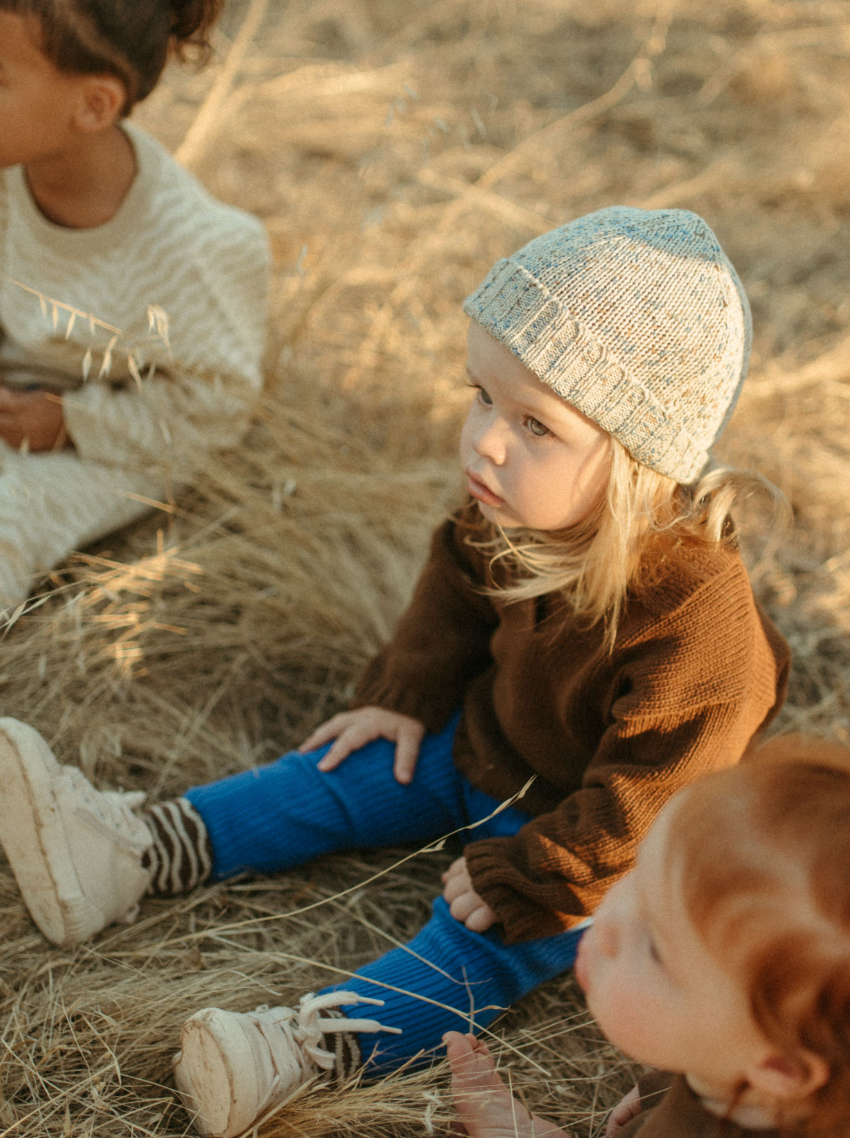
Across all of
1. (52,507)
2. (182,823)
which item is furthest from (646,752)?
(52,507)

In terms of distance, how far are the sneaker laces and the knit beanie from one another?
32.9 inches

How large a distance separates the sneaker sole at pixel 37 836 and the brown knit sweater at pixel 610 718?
1.91 ft

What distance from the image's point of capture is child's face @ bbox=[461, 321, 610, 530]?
4.23 ft

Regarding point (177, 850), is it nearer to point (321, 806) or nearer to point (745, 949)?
point (321, 806)

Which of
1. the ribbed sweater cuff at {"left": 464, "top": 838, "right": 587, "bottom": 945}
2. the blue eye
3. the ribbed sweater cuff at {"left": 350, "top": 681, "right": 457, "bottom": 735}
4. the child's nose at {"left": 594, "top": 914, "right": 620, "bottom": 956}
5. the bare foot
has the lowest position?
the bare foot

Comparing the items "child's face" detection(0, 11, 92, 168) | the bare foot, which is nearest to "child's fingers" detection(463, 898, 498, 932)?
the bare foot

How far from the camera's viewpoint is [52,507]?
205 centimetres

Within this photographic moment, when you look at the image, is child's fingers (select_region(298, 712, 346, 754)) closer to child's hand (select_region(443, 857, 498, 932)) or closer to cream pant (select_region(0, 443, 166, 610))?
child's hand (select_region(443, 857, 498, 932))

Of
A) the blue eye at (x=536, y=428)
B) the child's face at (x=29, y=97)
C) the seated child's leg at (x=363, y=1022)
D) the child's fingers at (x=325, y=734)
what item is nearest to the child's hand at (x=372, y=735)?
the child's fingers at (x=325, y=734)

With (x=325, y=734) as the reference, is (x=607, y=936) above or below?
above

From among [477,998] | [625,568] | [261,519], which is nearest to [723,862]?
[625,568]

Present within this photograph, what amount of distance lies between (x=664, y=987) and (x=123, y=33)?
1.80 m

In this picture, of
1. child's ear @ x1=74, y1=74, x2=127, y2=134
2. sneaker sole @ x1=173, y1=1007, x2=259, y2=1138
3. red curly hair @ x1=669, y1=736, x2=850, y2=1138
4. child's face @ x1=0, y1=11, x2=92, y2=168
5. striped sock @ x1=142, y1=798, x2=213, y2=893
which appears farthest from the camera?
child's ear @ x1=74, y1=74, x2=127, y2=134

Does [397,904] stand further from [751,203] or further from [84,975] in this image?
[751,203]
